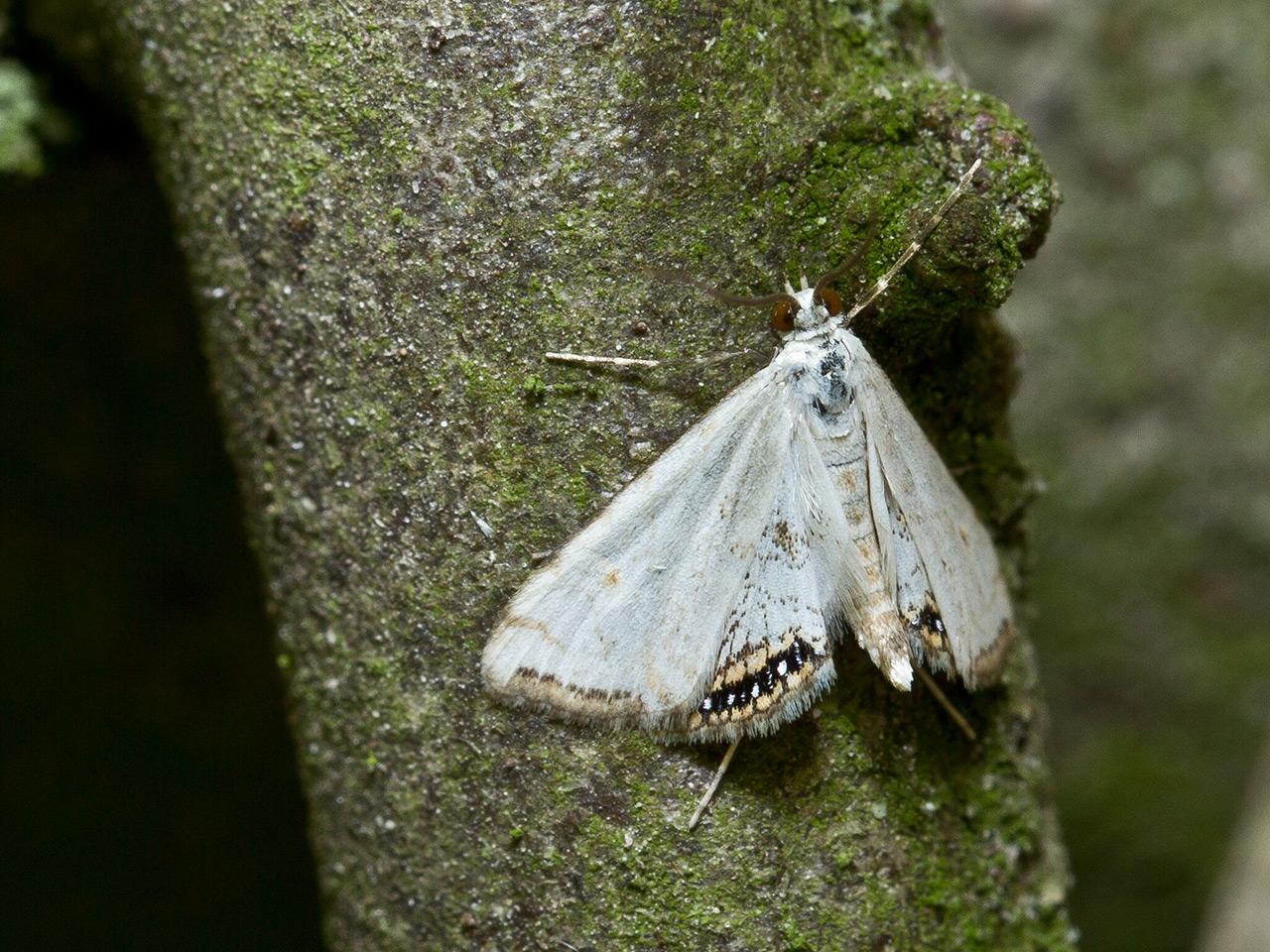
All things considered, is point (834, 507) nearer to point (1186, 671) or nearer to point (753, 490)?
point (753, 490)

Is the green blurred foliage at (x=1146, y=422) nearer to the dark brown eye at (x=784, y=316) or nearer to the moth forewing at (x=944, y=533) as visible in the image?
the moth forewing at (x=944, y=533)

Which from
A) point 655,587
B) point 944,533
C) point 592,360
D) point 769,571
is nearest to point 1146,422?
point 944,533

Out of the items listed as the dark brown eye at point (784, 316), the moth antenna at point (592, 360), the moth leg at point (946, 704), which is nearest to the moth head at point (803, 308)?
the dark brown eye at point (784, 316)

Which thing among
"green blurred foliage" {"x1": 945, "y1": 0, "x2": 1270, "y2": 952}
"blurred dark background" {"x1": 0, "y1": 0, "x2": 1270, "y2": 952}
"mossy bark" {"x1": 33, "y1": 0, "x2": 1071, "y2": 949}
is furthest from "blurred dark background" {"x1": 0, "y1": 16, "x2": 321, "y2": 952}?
"green blurred foliage" {"x1": 945, "y1": 0, "x2": 1270, "y2": 952}

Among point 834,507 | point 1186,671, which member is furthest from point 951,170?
point 1186,671

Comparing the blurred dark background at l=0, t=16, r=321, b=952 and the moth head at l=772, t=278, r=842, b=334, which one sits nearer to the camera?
the moth head at l=772, t=278, r=842, b=334

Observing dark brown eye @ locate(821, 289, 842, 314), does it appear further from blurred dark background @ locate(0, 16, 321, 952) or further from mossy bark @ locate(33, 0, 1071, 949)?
blurred dark background @ locate(0, 16, 321, 952)
